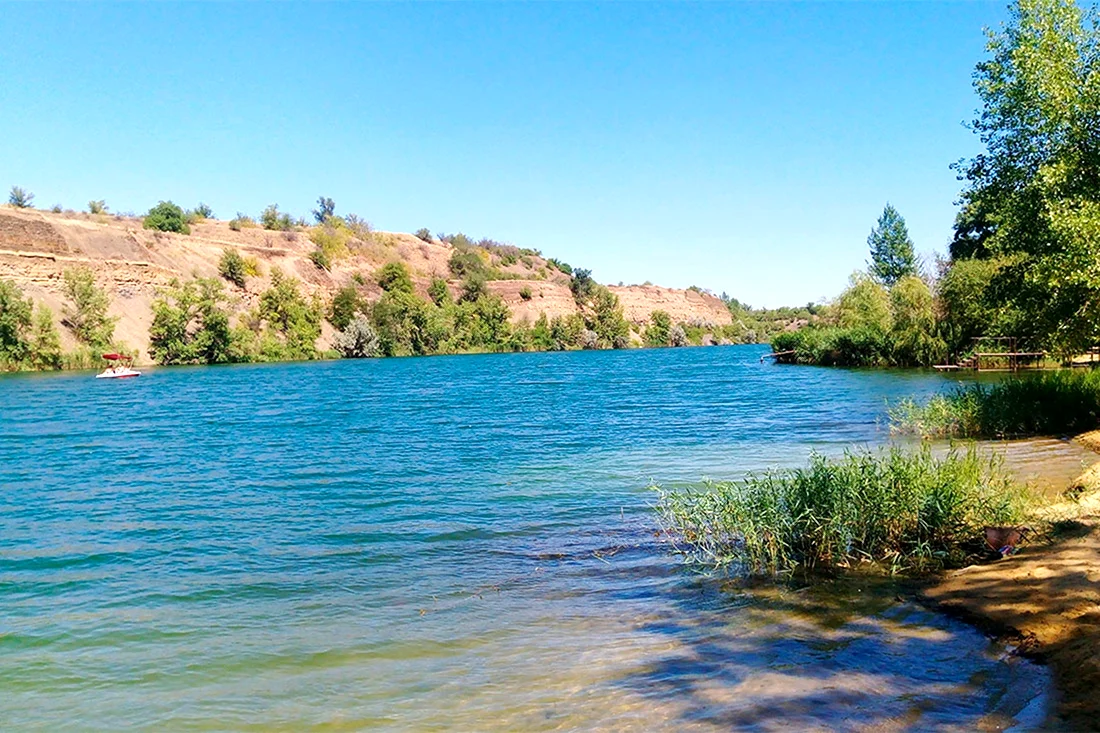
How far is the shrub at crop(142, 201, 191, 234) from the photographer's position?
101625 mm

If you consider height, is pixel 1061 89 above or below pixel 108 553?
above

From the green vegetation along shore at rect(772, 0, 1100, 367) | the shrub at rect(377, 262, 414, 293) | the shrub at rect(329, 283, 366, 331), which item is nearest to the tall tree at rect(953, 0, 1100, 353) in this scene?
the green vegetation along shore at rect(772, 0, 1100, 367)

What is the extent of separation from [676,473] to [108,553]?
→ 10211 mm

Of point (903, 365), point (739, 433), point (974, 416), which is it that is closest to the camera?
point (974, 416)

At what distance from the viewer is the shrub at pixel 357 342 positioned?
299 ft

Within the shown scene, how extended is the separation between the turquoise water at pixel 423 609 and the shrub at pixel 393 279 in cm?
9179

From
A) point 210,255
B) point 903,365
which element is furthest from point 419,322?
point 903,365

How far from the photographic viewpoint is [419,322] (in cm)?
10050

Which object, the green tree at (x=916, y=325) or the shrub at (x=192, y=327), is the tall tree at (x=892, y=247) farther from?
the shrub at (x=192, y=327)

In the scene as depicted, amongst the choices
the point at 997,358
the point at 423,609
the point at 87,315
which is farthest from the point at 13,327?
the point at 997,358

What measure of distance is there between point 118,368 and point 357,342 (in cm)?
3951

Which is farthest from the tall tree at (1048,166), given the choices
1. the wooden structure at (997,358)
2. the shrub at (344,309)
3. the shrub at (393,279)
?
the shrub at (393,279)

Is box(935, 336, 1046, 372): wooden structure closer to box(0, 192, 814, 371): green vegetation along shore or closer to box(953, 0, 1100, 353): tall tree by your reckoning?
box(953, 0, 1100, 353): tall tree

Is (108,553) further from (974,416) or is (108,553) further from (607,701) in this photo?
(974,416)
